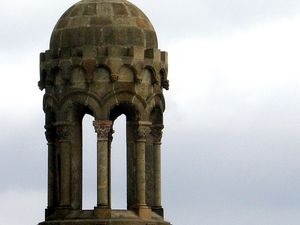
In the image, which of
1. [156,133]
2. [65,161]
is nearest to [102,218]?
[65,161]

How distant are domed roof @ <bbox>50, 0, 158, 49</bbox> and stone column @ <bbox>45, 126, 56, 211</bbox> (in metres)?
3.30

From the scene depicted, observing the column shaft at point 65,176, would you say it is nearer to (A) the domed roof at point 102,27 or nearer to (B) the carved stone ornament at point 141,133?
(B) the carved stone ornament at point 141,133

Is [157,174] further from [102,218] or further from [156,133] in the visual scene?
[102,218]

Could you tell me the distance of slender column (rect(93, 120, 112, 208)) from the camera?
77688 millimetres

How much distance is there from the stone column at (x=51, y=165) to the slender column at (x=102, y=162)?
7.93 feet

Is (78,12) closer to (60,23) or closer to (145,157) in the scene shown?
(60,23)

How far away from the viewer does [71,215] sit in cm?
7819

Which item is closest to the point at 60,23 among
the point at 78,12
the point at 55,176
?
the point at 78,12

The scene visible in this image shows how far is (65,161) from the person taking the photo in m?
78.9

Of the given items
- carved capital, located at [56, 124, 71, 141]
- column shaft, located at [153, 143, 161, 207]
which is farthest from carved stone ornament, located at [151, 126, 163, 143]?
carved capital, located at [56, 124, 71, 141]

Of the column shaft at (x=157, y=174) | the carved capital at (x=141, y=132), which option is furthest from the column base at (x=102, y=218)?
the carved capital at (x=141, y=132)

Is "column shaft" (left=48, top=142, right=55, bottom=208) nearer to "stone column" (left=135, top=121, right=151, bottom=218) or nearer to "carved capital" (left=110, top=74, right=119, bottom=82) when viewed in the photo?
"stone column" (left=135, top=121, right=151, bottom=218)

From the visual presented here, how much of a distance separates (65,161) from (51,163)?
1.05 m

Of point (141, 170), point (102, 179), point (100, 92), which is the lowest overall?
point (102, 179)
